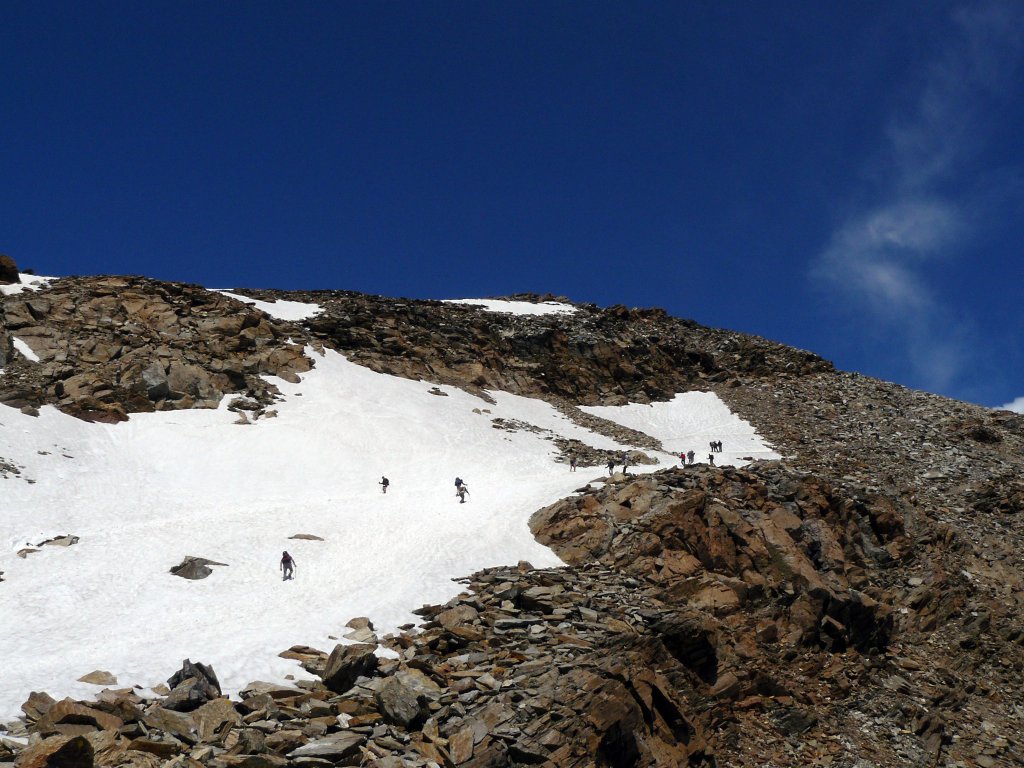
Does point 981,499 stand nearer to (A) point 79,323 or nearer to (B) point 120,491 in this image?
(B) point 120,491

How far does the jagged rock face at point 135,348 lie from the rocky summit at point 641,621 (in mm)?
180

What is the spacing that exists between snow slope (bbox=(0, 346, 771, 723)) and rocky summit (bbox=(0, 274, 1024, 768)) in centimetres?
140

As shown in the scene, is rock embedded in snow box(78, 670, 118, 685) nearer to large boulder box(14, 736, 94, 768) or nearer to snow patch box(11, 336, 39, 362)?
large boulder box(14, 736, 94, 768)

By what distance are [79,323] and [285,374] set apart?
14.0 meters

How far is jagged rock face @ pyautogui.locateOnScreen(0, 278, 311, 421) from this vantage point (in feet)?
129

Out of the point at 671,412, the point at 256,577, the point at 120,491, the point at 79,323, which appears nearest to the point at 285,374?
the point at 79,323

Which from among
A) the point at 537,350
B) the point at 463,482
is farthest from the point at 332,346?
the point at 463,482

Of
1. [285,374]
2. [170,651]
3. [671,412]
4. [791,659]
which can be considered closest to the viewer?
[170,651]

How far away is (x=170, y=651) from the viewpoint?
15016 mm

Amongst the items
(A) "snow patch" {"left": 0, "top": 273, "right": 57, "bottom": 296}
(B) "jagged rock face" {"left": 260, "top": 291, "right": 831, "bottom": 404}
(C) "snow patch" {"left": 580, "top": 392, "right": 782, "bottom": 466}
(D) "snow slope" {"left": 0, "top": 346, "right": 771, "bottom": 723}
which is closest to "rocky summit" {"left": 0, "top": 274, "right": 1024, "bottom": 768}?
(A) "snow patch" {"left": 0, "top": 273, "right": 57, "bottom": 296}

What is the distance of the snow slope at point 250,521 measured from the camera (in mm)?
16531

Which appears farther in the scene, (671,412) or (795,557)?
(671,412)

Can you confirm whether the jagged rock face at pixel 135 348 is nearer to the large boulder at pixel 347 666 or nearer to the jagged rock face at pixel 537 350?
the jagged rock face at pixel 537 350

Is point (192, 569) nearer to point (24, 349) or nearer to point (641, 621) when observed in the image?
point (641, 621)
